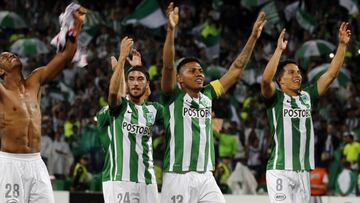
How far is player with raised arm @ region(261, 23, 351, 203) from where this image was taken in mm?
12789

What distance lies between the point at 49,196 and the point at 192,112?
187 cm

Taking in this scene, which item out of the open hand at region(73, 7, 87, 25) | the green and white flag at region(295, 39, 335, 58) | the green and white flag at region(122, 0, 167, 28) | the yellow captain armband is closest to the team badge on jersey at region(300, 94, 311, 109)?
the yellow captain armband

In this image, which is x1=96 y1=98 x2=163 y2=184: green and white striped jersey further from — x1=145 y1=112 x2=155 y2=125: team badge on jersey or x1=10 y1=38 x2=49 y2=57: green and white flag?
x1=10 y1=38 x2=49 y2=57: green and white flag

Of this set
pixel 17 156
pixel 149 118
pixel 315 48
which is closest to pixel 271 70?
pixel 149 118

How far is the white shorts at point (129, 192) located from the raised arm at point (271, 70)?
172cm

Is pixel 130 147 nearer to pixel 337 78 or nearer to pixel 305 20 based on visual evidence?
pixel 337 78

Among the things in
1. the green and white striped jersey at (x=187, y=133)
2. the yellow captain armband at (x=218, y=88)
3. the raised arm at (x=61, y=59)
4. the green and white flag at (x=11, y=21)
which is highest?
the green and white flag at (x=11, y=21)

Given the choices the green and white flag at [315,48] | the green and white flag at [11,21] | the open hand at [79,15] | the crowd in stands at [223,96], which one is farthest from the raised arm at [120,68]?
the green and white flag at [11,21]

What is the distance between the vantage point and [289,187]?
1278 centimetres

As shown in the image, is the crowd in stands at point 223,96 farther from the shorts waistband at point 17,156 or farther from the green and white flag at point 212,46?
the shorts waistband at point 17,156

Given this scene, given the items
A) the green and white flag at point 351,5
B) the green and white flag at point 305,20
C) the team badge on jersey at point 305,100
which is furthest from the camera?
the green and white flag at point 305,20

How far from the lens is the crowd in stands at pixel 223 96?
766 inches

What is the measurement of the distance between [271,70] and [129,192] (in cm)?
209

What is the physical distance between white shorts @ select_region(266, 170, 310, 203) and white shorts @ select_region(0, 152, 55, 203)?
275cm
